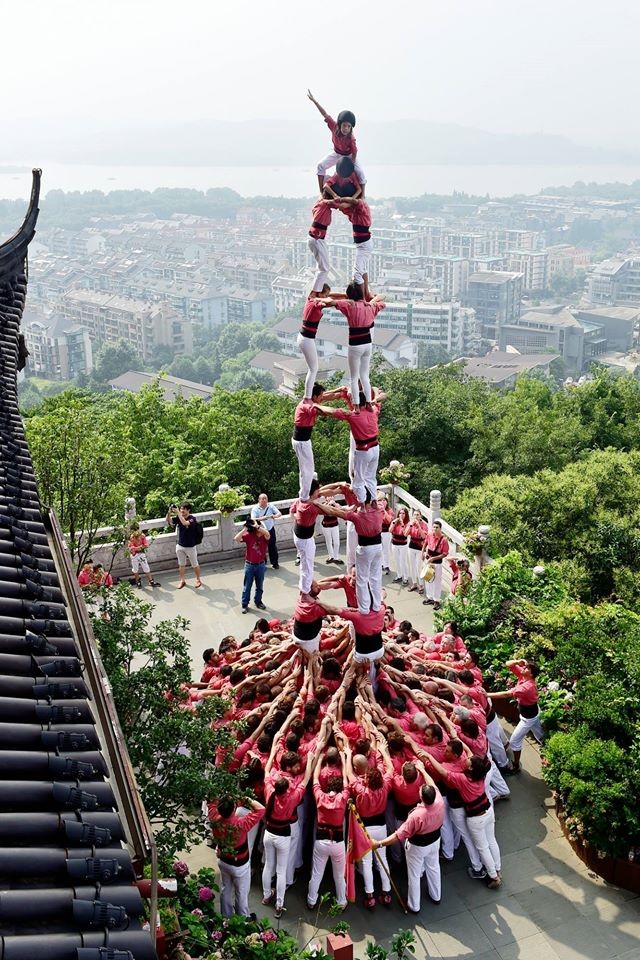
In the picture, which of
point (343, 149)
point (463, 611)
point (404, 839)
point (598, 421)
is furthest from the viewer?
point (598, 421)

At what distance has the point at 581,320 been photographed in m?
180

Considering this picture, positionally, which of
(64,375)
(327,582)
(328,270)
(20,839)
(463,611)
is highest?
(328,270)

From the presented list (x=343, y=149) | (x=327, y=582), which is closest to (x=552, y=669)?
(x=327, y=582)

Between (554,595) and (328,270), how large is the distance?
653cm

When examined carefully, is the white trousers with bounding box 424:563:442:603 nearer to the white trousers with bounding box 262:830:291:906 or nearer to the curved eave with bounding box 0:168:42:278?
the white trousers with bounding box 262:830:291:906

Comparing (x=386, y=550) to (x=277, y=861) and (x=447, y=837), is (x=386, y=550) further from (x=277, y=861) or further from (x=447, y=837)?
(x=277, y=861)

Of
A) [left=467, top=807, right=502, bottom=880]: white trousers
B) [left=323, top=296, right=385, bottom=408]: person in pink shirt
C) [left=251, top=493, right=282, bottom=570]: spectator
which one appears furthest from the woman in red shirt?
[left=467, top=807, right=502, bottom=880]: white trousers

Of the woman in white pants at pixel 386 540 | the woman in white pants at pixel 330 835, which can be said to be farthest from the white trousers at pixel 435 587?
the woman in white pants at pixel 330 835

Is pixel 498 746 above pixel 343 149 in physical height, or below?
below

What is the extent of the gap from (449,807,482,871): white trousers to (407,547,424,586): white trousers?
7107mm

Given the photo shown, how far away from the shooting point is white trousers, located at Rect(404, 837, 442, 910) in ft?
36.1

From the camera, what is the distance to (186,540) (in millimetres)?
18828

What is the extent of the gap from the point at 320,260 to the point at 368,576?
414cm

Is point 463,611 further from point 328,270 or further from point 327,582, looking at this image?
point 328,270
